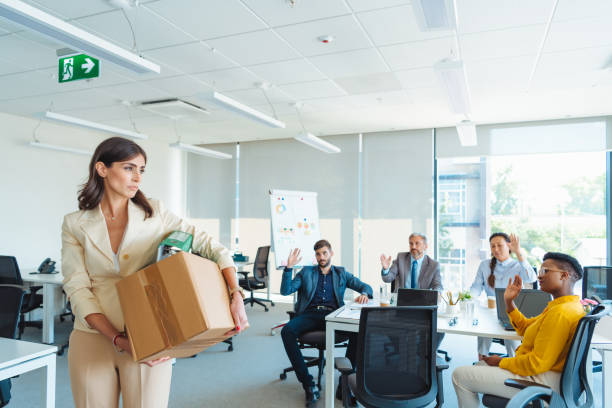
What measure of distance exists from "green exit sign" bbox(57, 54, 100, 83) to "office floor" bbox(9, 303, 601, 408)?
2.65 metres

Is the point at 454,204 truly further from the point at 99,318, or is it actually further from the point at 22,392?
the point at 99,318

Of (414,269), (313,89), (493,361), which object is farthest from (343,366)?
(313,89)

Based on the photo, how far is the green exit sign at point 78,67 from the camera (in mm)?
3705

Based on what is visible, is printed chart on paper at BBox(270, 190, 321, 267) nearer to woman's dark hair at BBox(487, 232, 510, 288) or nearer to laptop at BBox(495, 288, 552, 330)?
woman's dark hair at BBox(487, 232, 510, 288)

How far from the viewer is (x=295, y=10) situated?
313 cm

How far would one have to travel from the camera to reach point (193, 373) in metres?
3.97

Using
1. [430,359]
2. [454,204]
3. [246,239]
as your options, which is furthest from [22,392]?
[454,204]

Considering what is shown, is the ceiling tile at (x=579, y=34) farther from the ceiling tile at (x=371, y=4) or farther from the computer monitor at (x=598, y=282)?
the computer monitor at (x=598, y=282)

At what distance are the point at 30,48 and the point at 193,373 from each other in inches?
130

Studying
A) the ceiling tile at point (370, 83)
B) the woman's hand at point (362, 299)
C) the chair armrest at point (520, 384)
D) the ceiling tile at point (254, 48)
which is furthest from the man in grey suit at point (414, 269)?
the ceiling tile at point (254, 48)

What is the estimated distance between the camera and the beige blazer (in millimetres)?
1253

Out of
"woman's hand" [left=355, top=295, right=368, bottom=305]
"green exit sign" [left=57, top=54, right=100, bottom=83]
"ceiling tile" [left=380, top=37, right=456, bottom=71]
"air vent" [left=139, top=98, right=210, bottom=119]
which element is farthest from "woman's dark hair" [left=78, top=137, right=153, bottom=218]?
"air vent" [left=139, top=98, right=210, bottom=119]

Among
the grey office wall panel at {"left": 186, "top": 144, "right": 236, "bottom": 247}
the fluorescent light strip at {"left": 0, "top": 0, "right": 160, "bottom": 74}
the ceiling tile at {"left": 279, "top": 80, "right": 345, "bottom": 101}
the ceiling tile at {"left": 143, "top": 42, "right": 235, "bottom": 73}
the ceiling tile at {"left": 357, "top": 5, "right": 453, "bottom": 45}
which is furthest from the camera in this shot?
the grey office wall panel at {"left": 186, "top": 144, "right": 236, "bottom": 247}

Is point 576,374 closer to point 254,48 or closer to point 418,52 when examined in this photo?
point 418,52
